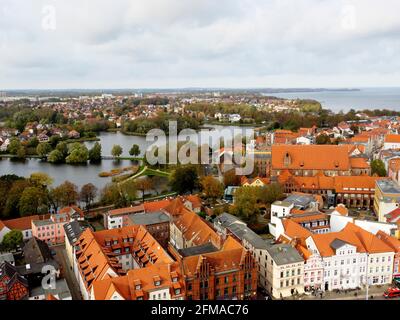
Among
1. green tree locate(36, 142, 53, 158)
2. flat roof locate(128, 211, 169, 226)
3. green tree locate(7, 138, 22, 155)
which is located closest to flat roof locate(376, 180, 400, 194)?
flat roof locate(128, 211, 169, 226)

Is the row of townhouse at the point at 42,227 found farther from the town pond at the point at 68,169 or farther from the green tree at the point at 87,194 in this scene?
the town pond at the point at 68,169

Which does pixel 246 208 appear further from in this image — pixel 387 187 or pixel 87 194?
pixel 87 194

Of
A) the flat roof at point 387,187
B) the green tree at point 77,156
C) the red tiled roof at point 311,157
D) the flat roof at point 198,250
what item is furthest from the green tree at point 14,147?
the flat roof at point 387,187

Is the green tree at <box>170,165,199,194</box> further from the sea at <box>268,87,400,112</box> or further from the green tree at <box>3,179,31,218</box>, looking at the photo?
the sea at <box>268,87,400,112</box>

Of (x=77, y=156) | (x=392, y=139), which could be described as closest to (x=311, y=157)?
(x=392, y=139)

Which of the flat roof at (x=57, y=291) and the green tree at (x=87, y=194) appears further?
the green tree at (x=87, y=194)
